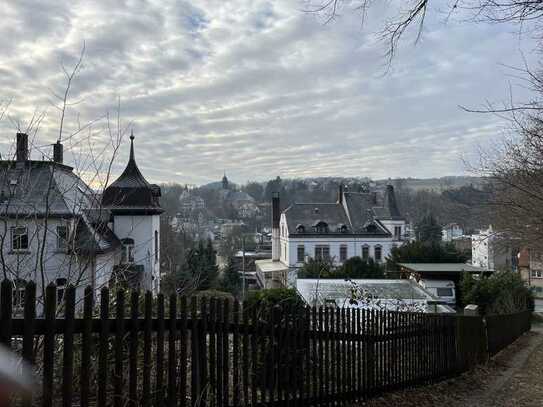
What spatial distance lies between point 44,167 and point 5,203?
4.18ft

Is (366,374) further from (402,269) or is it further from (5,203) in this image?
(402,269)

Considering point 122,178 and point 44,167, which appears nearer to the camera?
point 44,167

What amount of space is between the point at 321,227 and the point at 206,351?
160 ft

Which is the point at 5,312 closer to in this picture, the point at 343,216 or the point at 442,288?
the point at 442,288

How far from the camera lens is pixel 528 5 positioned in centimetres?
489

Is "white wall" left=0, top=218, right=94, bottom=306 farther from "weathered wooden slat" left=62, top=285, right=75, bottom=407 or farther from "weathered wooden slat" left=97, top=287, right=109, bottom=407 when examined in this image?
"weathered wooden slat" left=62, top=285, right=75, bottom=407

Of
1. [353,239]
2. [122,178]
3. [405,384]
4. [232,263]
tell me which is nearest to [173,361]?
[405,384]

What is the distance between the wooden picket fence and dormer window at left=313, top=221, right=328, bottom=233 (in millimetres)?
44591

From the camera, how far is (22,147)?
5.86 meters

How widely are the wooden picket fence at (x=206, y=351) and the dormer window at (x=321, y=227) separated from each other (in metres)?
44.6

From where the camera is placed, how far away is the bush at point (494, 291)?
92.9 feet

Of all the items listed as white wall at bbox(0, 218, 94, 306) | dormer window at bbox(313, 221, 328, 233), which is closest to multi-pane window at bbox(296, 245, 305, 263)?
dormer window at bbox(313, 221, 328, 233)

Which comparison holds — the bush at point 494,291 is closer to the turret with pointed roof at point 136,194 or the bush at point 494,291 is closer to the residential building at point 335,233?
the turret with pointed roof at point 136,194

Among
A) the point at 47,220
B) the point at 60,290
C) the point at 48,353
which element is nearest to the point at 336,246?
the point at 60,290
